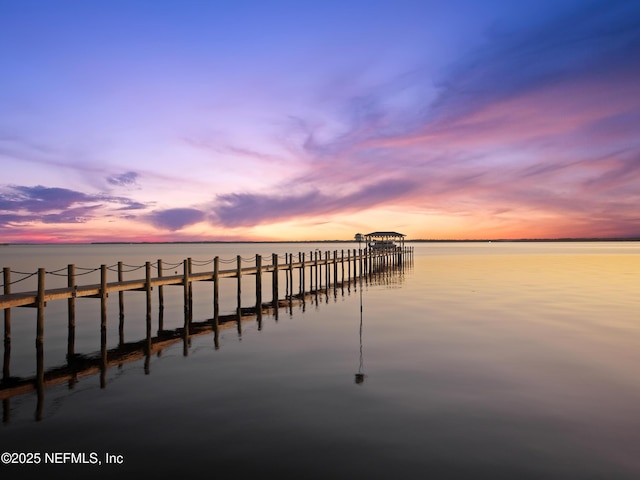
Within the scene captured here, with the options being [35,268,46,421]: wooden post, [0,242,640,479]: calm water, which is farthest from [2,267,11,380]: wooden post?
[35,268,46,421]: wooden post

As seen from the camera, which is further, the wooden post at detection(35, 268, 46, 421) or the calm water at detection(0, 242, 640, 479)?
the wooden post at detection(35, 268, 46, 421)

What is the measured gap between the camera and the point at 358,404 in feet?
35.7

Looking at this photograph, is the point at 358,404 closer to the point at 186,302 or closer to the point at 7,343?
the point at 7,343

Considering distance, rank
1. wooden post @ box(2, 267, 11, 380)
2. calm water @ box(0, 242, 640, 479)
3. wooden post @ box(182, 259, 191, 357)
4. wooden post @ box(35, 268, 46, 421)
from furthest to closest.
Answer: wooden post @ box(182, 259, 191, 357), wooden post @ box(2, 267, 11, 380), wooden post @ box(35, 268, 46, 421), calm water @ box(0, 242, 640, 479)

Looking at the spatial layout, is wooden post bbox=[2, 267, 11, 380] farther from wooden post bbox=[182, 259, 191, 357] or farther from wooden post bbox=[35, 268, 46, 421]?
wooden post bbox=[182, 259, 191, 357]

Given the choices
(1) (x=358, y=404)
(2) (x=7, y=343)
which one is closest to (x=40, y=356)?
(2) (x=7, y=343)

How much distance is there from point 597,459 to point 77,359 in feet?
47.5

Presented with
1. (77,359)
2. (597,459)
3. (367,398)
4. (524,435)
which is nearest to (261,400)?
(367,398)

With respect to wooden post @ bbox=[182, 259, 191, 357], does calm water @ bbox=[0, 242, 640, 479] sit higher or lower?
lower

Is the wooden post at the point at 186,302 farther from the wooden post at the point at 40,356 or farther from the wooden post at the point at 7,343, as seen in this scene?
the wooden post at the point at 7,343

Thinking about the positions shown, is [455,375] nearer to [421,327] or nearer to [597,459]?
[597,459]

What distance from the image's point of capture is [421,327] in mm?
20750

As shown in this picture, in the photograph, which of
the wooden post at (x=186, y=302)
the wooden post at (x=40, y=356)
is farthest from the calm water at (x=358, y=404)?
the wooden post at (x=186, y=302)

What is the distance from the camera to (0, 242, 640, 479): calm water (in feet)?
26.8
